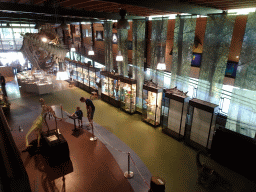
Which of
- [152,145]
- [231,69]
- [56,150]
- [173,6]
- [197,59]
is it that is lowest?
[152,145]

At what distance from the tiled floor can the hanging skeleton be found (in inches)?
116

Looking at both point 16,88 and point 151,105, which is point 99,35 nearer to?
point 16,88

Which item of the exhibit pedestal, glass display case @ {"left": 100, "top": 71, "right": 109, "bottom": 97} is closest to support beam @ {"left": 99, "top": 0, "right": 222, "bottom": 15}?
the exhibit pedestal

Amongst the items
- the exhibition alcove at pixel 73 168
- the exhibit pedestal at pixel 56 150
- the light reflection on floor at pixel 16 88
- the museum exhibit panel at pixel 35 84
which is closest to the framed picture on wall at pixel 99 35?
the light reflection on floor at pixel 16 88

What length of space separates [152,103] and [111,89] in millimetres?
3605

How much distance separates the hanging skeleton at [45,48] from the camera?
9.76 metres

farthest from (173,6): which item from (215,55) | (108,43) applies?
(108,43)

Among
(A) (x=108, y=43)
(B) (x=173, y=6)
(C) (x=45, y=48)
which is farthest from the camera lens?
(A) (x=108, y=43)

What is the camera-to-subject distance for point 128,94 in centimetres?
1035

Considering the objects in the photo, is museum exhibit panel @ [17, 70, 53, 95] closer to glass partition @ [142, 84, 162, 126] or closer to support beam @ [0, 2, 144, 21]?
support beam @ [0, 2, 144, 21]

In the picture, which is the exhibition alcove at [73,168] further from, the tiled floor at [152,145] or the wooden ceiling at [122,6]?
the wooden ceiling at [122,6]

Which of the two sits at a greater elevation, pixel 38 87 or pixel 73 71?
pixel 73 71

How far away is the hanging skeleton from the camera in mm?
9758

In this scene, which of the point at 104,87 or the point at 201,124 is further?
the point at 104,87
